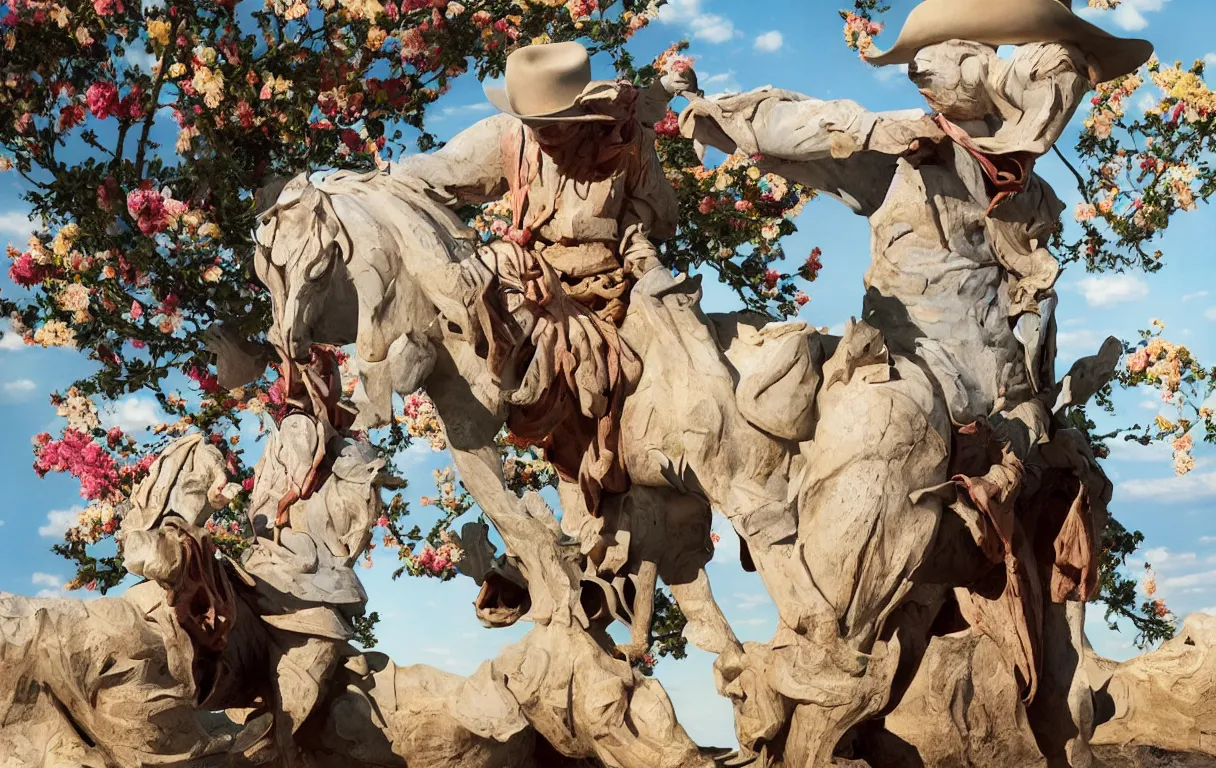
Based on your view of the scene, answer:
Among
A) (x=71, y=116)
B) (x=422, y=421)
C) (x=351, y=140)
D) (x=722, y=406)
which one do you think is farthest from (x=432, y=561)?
(x=722, y=406)

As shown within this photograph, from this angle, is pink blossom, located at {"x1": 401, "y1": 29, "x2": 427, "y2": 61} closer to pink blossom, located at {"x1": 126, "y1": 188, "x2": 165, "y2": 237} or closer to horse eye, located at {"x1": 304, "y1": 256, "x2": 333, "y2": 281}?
pink blossom, located at {"x1": 126, "y1": 188, "x2": 165, "y2": 237}

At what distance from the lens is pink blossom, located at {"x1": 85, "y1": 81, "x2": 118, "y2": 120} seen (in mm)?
8320

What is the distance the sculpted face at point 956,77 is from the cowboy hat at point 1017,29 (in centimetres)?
7

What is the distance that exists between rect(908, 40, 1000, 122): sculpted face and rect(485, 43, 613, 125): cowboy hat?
3.69 feet

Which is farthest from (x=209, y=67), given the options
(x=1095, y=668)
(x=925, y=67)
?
(x=1095, y=668)

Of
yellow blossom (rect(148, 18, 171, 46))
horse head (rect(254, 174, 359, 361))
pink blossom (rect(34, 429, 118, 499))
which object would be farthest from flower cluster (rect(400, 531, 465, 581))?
horse head (rect(254, 174, 359, 361))

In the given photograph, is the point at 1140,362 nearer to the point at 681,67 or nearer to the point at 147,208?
the point at 681,67

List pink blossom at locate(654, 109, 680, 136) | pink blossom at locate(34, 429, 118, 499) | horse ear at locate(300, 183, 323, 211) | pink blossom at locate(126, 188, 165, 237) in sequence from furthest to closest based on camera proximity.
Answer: pink blossom at locate(34, 429, 118, 499), pink blossom at locate(654, 109, 680, 136), pink blossom at locate(126, 188, 165, 237), horse ear at locate(300, 183, 323, 211)

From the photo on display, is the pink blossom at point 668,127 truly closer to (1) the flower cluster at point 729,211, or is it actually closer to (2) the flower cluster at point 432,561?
(1) the flower cluster at point 729,211

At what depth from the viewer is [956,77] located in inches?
235

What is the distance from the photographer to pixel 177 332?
8.52 meters

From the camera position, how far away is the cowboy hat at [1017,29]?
235 inches

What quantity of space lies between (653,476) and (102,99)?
3.93 metres

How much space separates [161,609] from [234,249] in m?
3.23
